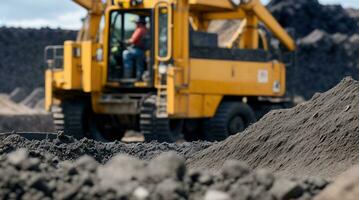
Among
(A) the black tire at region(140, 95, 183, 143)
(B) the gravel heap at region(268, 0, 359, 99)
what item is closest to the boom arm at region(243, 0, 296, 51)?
(A) the black tire at region(140, 95, 183, 143)

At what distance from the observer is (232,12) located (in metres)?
16.1

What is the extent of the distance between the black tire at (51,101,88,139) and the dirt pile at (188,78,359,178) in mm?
5963

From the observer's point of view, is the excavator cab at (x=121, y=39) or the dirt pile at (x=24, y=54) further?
the dirt pile at (x=24, y=54)

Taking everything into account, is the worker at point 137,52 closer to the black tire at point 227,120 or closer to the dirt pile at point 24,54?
the black tire at point 227,120

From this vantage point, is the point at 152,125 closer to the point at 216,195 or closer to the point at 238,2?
the point at 238,2

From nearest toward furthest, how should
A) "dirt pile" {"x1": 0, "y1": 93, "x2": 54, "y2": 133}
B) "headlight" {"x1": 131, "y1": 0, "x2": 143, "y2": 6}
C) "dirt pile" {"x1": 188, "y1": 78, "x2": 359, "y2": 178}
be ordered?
"dirt pile" {"x1": 188, "y1": 78, "x2": 359, "y2": 178} < "headlight" {"x1": 131, "y1": 0, "x2": 143, "y2": 6} < "dirt pile" {"x1": 0, "y1": 93, "x2": 54, "y2": 133}

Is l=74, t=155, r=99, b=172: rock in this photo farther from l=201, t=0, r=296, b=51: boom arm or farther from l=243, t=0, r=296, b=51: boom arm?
l=243, t=0, r=296, b=51: boom arm

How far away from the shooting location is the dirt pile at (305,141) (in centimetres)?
803

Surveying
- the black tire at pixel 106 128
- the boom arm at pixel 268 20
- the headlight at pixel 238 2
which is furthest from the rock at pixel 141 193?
the boom arm at pixel 268 20

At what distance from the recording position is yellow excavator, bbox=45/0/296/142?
14250mm

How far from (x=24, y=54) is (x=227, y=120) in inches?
721

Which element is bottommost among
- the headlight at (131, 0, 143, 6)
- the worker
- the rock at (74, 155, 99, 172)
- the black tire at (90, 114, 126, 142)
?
the black tire at (90, 114, 126, 142)

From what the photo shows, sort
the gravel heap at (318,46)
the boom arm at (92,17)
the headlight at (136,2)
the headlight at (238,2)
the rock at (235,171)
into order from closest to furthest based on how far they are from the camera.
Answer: the rock at (235,171)
the headlight at (136,2)
the boom arm at (92,17)
the headlight at (238,2)
the gravel heap at (318,46)

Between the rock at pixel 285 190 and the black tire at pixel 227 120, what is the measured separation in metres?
9.47
